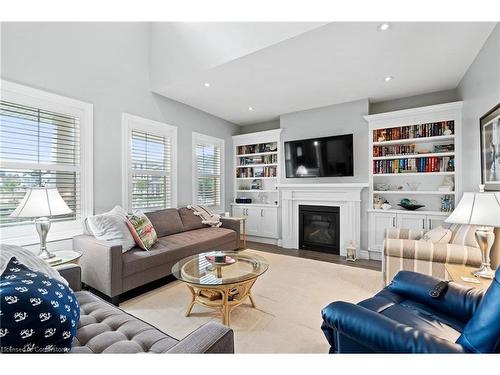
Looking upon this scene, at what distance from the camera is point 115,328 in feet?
4.08

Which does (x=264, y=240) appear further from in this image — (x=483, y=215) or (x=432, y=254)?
(x=483, y=215)

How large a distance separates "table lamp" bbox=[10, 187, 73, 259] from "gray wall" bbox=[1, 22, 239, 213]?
93 cm

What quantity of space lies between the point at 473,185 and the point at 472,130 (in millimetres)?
663

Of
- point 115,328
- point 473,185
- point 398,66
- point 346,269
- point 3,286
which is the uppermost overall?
point 398,66

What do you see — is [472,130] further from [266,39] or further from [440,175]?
[266,39]

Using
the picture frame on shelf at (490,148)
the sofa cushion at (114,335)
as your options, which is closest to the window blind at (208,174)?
the sofa cushion at (114,335)

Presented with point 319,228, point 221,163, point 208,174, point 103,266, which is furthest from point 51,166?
point 319,228

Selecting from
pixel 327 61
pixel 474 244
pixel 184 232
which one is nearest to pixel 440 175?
pixel 474 244

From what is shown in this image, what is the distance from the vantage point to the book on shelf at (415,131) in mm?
3368

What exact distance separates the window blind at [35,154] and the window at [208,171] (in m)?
1.91

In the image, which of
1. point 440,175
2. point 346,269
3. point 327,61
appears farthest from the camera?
point 440,175

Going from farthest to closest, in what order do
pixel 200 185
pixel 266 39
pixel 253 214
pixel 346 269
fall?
pixel 253 214, pixel 200 185, pixel 346 269, pixel 266 39

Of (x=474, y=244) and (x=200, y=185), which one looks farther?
(x=200, y=185)

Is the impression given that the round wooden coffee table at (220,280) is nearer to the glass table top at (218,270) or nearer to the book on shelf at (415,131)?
the glass table top at (218,270)
